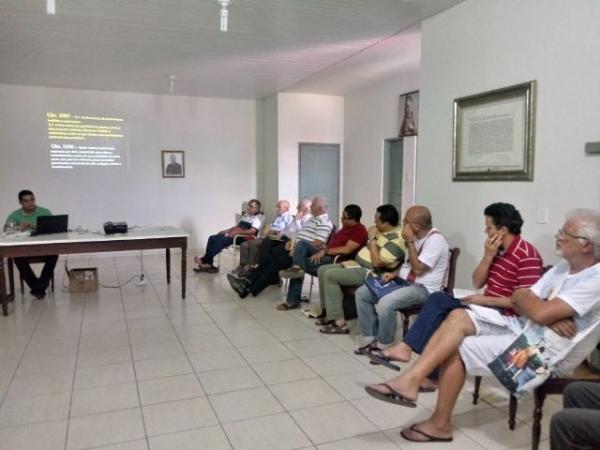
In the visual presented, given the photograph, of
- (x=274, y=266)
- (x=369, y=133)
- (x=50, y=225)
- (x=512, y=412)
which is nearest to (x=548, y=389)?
(x=512, y=412)

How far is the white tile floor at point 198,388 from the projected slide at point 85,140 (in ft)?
10.8

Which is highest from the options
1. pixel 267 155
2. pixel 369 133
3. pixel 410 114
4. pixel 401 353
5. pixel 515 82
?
pixel 410 114

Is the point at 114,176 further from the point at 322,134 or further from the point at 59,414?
the point at 59,414

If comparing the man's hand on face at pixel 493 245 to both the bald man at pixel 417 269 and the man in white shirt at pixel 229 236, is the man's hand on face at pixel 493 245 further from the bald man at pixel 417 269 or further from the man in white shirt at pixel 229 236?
the man in white shirt at pixel 229 236

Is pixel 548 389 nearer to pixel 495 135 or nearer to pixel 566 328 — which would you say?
pixel 566 328

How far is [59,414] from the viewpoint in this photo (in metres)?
2.45

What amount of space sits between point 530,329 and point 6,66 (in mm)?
6273

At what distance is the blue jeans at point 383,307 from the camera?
3.13 meters

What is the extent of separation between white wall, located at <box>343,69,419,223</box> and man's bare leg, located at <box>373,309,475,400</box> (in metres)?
4.34

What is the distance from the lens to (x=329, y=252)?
13.6 ft

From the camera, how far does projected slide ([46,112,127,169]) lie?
22.8 feet

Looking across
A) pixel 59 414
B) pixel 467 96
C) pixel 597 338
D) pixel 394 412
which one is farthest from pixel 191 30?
pixel 597 338

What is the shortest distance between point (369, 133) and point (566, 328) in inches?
219

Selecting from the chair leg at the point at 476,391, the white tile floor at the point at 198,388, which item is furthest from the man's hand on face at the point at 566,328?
the chair leg at the point at 476,391
